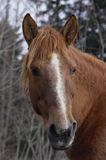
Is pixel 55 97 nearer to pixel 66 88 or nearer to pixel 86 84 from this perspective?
pixel 66 88

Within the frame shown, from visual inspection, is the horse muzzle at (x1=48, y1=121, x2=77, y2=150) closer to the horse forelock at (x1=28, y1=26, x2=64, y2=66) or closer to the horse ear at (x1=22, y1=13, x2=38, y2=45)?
the horse forelock at (x1=28, y1=26, x2=64, y2=66)

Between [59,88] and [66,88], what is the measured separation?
0.41 ft

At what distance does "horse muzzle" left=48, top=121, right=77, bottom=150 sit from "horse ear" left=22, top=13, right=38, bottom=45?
125 centimetres

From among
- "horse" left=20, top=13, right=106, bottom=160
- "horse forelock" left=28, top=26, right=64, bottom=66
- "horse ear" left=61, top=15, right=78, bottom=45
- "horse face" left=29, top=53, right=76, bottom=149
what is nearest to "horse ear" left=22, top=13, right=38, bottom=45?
"horse" left=20, top=13, right=106, bottom=160

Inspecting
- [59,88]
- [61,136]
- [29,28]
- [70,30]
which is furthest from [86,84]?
[61,136]

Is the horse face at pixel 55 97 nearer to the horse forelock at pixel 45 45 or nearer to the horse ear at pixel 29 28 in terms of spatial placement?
the horse forelock at pixel 45 45

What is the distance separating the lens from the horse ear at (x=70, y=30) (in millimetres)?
5336

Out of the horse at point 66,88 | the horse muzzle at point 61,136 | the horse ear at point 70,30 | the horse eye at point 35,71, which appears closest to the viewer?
the horse muzzle at point 61,136

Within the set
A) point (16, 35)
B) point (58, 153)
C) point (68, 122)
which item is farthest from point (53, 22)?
point (68, 122)

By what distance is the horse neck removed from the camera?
5.38 meters

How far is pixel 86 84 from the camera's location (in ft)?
18.0

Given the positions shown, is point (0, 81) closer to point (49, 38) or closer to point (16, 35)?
point (16, 35)

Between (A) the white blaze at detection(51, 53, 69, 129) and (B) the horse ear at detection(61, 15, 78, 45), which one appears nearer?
(A) the white blaze at detection(51, 53, 69, 129)

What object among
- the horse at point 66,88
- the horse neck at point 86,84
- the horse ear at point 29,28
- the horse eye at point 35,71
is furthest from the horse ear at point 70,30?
the horse eye at point 35,71
